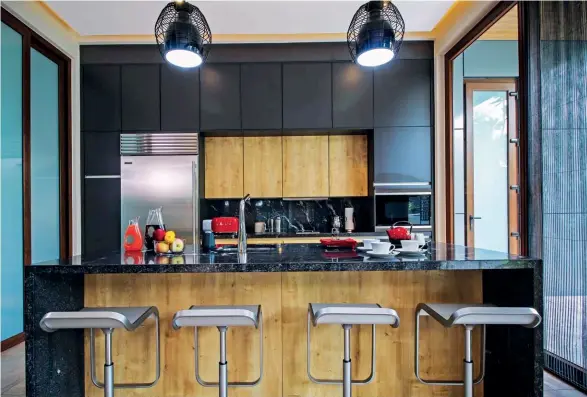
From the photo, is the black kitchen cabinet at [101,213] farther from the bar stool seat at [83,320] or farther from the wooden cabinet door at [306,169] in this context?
the bar stool seat at [83,320]

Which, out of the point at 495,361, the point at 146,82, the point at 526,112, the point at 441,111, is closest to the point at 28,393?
the point at 495,361

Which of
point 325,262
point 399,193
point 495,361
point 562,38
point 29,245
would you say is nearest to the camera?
point 325,262

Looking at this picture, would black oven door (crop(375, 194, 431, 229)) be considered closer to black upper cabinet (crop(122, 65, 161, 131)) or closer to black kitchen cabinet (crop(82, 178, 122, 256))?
black upper cabinet (crop(122, 65, 161, 131))

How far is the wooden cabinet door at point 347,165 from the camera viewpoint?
13.4 feet

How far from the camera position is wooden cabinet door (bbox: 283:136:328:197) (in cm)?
407

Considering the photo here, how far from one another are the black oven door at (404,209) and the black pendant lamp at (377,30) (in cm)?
202

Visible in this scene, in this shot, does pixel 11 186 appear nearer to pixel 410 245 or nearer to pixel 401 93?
pixel 410 245

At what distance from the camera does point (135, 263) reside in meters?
1.69

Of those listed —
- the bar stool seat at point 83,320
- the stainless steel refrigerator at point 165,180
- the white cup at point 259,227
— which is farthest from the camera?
the white cup at point 259,227

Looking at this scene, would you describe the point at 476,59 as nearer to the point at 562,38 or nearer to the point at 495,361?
the point at 562,38

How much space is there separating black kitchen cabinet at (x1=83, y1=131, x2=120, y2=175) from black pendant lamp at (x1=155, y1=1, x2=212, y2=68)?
2.09 meters

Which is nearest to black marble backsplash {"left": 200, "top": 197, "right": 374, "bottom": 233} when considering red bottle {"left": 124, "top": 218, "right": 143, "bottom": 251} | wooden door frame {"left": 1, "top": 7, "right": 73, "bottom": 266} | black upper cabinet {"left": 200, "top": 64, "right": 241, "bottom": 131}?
black upper cabinet {"left": 200, "top": 64, "right": 241, "bottom": 131}

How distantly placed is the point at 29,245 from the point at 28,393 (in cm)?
197

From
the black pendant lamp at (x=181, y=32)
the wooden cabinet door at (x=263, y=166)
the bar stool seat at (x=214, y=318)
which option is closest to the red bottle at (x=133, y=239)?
the bar stool seat at (x=214, y=318)
